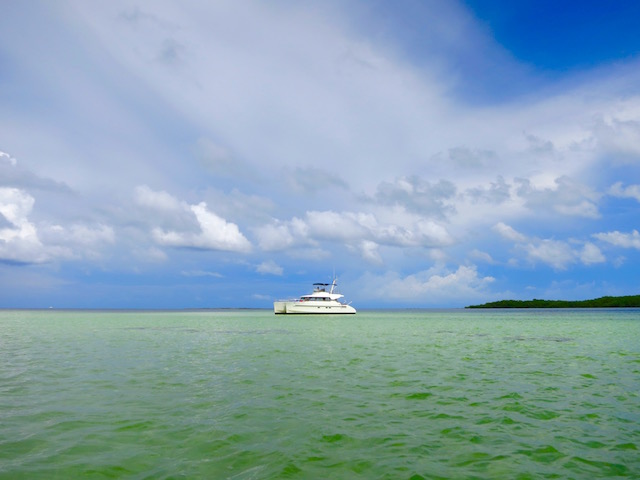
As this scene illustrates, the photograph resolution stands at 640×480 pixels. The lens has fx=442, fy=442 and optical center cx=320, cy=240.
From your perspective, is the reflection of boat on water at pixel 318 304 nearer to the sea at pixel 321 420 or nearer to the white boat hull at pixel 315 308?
the white boat hull at pixel 315 308

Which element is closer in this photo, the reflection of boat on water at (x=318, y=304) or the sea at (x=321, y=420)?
the sea at (x=321, y=420)

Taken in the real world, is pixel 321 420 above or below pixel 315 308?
below

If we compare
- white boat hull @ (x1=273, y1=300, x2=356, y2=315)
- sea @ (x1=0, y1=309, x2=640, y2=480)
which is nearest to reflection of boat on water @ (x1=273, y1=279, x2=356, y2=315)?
white boat hull @ (x1=273, y1=300, x2=356, y2=315)

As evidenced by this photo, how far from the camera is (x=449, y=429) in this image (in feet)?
34.9

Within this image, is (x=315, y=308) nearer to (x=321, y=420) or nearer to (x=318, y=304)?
(x=318, y=304)

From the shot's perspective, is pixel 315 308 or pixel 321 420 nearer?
pixel 321 420

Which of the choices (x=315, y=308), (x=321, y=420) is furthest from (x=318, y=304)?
(x=321, y=420)

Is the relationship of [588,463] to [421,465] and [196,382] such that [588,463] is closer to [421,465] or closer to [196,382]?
[421,465]

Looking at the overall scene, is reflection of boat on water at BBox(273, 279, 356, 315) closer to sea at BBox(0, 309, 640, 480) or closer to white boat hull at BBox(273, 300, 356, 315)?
white boat hull at BBox(273, 300, 356, 315)

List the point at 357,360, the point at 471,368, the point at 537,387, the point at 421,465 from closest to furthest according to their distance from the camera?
the point at 421,465, the point at 537,387, the point at 471,368, the point at 357,360

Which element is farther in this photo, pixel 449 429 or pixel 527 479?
pixel 449 429

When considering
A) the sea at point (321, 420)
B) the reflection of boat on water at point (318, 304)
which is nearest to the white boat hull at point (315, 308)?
the reflection of boat on water at point (318, 304)

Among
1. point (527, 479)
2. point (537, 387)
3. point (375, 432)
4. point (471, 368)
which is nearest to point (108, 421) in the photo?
point (375, 432)

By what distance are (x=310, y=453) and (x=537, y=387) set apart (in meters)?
10.6
